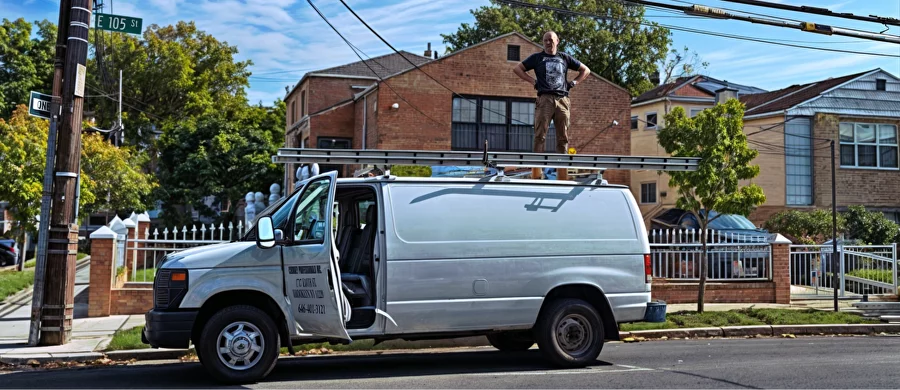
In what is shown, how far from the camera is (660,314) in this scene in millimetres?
9469

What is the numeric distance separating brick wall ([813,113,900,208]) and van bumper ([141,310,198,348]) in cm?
2750

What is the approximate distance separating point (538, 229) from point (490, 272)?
2.51 feet

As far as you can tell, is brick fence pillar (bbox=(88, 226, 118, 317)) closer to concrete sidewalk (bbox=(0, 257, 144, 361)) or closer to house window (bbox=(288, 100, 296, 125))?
concrete sidewalk (bbox=(0, 257, 144, 361))

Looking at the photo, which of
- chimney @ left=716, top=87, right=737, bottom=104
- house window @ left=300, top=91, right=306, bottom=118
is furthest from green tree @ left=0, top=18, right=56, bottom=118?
chimney @ left=716, top=87, right=737, bottom=104

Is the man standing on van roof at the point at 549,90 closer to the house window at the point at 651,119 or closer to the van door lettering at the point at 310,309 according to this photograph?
the van door lettering at the point at 310,309

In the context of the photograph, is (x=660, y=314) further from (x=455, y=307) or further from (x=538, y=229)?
(x=455, y=307)

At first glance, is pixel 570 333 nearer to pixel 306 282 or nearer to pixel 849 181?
pixel 306 282

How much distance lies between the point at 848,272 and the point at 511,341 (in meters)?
10.9

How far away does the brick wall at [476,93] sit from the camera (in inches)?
1061

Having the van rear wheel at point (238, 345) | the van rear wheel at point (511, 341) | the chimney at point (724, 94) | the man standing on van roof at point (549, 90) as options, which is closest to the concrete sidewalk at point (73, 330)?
the van rear wheel at point (238, 345)

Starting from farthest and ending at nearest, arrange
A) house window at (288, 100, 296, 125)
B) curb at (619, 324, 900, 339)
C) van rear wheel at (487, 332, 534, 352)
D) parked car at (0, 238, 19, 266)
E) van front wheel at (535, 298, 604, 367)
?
house window at (288, 100, 296, 125) < parked car at (0, 238, 19, 266) < curb at (619, 324, 900, 339) < van rear wheel at (487, 332, 534, 352) < van front wheel at (535, 298, 604, 367)

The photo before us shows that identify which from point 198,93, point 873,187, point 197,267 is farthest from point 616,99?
point 198,93

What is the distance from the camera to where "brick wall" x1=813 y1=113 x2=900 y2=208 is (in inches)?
1179

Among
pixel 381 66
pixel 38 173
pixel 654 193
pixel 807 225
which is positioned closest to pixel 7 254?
pixel 38 173
